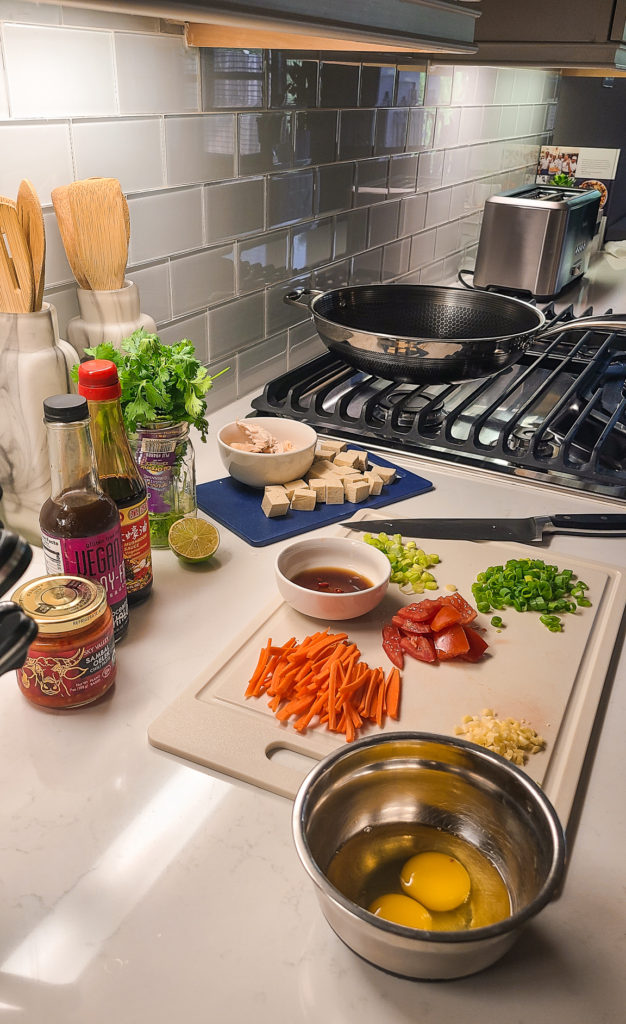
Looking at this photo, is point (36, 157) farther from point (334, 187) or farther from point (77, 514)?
point (334, 187)

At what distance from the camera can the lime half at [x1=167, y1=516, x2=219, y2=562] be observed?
0.97 metres

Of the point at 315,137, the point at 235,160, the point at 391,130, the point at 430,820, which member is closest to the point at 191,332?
the point at 235,160

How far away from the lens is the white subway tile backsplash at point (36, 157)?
949 millimetres

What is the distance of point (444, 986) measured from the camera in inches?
21.4

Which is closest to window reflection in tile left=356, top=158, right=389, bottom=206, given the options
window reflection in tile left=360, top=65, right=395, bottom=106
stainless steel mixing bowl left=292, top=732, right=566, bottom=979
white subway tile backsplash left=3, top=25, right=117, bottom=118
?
window reflection in tile left=360, top=65, right=395, bottom=106

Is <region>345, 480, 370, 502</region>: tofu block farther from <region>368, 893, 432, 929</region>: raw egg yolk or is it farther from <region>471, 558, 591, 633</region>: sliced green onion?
<region>368, 893, 432, 929</region>: raw egg yolk

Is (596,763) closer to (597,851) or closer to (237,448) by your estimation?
(597,851)

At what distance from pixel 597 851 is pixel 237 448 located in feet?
2.36

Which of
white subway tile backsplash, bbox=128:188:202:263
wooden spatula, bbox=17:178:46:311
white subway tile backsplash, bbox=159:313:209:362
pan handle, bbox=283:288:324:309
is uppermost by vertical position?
wooden spatula, bbox=17:178:46:311

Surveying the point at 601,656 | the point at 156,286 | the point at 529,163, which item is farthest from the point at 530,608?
the point at 529,163

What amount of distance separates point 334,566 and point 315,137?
1.01m

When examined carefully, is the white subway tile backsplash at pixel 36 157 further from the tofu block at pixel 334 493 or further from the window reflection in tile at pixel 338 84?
the window reflection in tile at pixel 338 84

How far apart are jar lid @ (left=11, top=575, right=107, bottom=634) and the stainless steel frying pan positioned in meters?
0.64

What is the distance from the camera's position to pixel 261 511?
1.13 m
